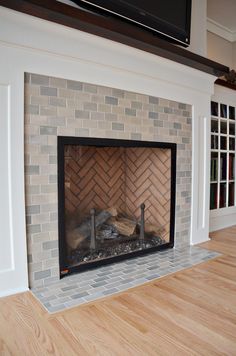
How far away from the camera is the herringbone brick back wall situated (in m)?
1.96

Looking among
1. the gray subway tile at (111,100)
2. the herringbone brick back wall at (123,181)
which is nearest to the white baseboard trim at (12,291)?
the herringbone brick back wall at (123,181)

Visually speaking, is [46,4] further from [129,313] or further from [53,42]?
[129,313]

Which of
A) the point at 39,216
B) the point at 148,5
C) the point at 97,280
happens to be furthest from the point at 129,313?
the point at 148,5

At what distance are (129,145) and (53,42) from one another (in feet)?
2.72

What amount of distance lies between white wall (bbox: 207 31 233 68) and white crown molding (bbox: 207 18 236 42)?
4 centimetres

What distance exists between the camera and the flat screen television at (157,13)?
1665 millimetres

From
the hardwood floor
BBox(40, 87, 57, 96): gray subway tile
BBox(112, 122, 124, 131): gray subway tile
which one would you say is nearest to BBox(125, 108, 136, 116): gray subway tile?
BBox(112, 122, 124, 131): gray subway tile

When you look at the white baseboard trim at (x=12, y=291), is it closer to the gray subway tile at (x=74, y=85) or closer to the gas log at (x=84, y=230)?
the gas log at (x=84, y=230)

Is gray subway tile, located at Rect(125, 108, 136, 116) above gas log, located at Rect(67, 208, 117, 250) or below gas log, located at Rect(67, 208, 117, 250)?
above

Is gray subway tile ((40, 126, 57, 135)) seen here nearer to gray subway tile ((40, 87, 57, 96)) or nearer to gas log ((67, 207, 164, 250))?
gray subway tile ((40, 87, 57, 96))

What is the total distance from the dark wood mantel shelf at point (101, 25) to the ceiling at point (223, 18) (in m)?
1.39

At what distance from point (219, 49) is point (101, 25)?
8.60ft

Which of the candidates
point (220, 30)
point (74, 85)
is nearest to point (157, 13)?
point (74, 85)

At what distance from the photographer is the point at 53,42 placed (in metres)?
1.55
